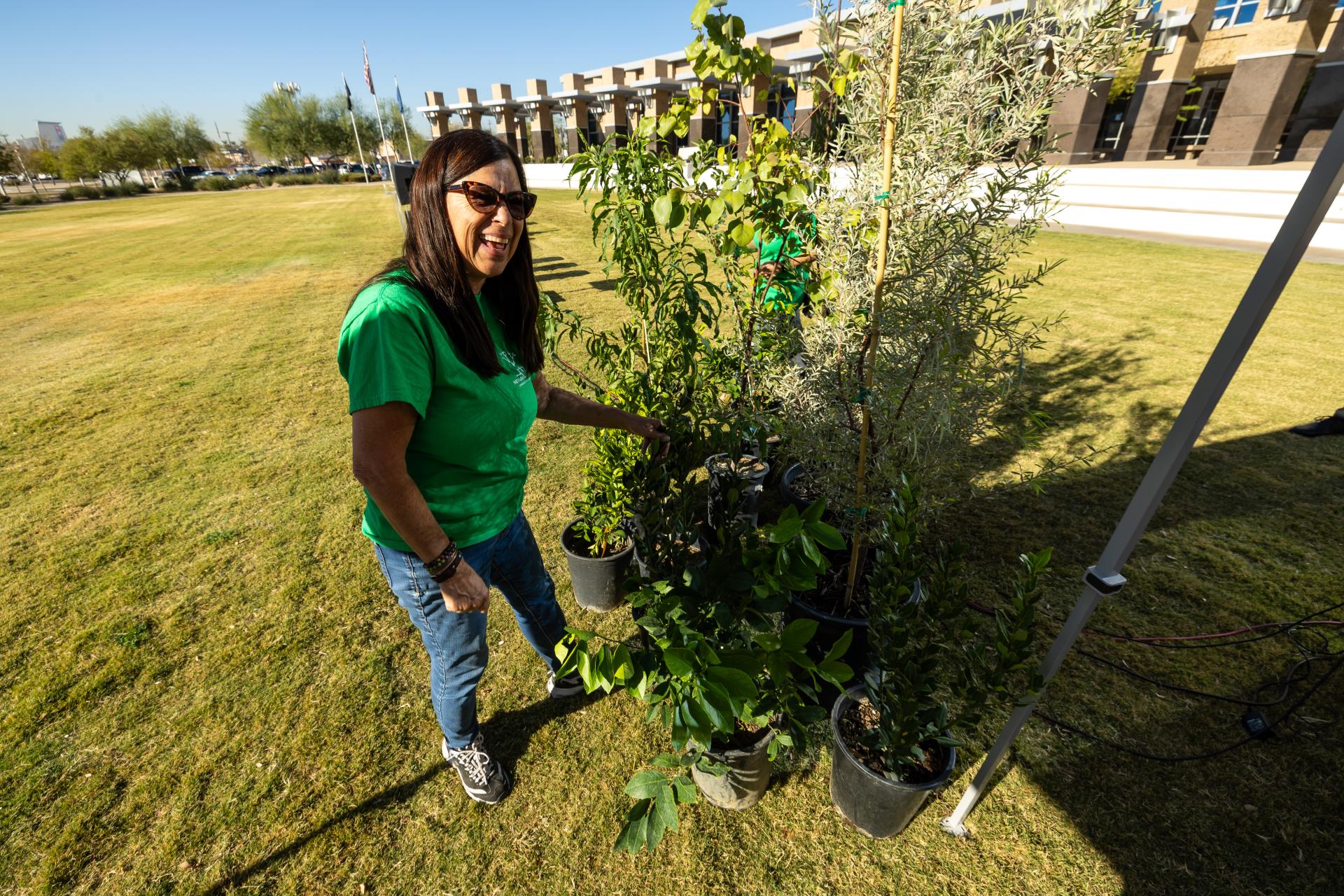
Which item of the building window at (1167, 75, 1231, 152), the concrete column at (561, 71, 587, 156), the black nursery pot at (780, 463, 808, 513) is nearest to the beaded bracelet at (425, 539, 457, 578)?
the black nursery pot at (780, 463, 808, 513)

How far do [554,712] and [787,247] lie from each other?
248 cm

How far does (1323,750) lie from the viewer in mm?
2336

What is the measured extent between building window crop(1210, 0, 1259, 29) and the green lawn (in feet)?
66.5

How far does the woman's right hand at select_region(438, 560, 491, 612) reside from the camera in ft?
5.13

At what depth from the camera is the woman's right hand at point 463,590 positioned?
156cm

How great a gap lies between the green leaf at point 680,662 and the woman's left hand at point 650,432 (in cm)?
114

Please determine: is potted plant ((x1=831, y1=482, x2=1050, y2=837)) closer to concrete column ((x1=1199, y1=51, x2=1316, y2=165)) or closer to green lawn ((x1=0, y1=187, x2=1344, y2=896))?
green lawn ((x1=0, y1=187, x2=1344, y2=896))

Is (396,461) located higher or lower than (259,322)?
higher

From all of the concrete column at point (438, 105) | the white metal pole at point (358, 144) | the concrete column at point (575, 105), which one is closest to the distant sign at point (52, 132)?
the white metal pole at point (358, 144)

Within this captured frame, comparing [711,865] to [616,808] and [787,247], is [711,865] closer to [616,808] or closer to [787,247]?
[616,808]

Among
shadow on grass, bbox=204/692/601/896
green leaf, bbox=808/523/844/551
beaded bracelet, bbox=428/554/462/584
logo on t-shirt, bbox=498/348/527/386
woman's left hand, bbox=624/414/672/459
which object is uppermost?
logo on t-shirt, bbox=498/348/527/386

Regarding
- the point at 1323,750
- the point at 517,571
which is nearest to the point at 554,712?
the point at 517,571

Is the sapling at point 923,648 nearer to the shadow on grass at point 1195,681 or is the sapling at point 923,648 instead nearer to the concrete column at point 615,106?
the shadow on grass at point 1195,681

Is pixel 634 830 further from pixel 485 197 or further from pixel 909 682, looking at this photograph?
pixel 485 197
